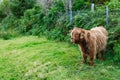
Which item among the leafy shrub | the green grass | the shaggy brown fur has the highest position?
the leafy shrub

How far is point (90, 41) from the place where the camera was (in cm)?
771

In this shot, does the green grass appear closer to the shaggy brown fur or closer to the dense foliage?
the shaggy brown fur

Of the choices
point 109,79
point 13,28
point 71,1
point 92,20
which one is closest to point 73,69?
point 109,79

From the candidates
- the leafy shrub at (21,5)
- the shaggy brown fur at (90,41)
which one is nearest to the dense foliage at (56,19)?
the leafy shrub at (21,5)

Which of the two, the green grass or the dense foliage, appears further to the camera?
the dense foliage

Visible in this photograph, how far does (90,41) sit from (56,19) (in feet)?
22.9

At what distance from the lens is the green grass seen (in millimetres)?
7382

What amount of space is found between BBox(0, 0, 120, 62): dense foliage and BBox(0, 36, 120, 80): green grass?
3.35ft

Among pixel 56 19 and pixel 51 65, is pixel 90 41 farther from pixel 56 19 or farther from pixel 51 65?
pixel 56 19

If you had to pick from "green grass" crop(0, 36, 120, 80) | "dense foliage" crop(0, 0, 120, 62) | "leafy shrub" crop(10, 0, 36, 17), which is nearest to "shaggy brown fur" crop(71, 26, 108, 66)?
"green grass" crop(0, 36, 120, 80)

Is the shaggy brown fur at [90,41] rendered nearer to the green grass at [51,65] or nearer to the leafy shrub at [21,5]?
the green grass at [51,65]

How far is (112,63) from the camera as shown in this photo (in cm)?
833

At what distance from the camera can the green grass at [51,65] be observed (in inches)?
291

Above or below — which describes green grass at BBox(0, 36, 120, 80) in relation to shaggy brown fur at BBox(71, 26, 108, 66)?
below
